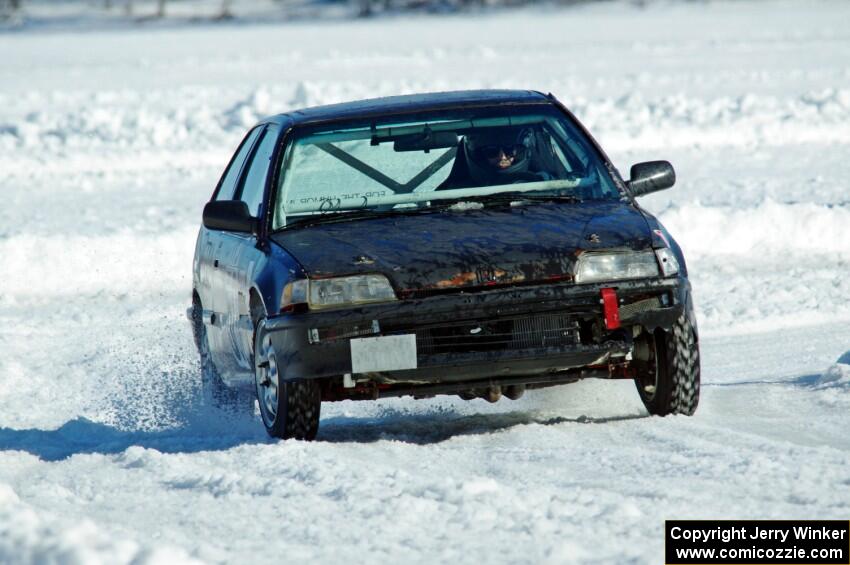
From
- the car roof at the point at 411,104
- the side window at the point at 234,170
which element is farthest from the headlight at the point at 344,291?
the side window at the point at 234,170

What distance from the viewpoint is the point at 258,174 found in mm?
7098

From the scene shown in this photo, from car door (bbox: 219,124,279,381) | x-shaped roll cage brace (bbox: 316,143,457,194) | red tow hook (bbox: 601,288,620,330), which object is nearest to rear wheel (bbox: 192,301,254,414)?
car door (bbox: 219,124,279,381)

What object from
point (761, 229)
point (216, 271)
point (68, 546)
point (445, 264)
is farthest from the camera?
point (761, 229)

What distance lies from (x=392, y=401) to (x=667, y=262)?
2325 millimetres

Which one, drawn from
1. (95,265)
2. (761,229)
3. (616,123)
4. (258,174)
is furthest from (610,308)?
(616,123)

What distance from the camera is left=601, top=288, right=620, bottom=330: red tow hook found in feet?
18.9

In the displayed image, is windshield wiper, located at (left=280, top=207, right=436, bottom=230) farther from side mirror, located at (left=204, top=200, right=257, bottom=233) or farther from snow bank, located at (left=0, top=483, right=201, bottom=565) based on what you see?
snow bank, located at (left=0, top=483, right=201, bottom=565)

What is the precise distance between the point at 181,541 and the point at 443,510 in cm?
80

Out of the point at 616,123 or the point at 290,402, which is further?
the point at 616,123

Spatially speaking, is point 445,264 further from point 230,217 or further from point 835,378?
point 835,378

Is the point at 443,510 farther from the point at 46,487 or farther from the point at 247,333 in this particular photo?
the point at 247,333

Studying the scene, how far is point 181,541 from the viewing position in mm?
4309

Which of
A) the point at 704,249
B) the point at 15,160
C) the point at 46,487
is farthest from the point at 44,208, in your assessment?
the point at 46,487

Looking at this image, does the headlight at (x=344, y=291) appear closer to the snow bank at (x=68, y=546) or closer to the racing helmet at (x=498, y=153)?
the racing helmet at (x=498, y=153)
